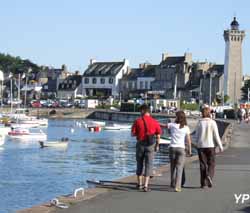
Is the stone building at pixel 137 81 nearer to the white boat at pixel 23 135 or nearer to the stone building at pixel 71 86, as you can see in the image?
the stone building at pixel 71 86

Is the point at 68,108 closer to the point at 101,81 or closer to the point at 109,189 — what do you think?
the point at 101,81

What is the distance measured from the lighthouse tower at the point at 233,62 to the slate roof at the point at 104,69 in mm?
41029

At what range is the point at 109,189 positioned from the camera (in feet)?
58.0

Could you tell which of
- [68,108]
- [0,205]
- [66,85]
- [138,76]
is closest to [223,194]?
[0,205]

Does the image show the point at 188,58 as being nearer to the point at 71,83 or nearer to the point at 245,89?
the point at 245,89

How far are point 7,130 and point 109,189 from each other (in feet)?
198

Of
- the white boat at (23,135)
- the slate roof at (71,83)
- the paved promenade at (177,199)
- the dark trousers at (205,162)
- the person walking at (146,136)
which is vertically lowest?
the white boat at (23,135)

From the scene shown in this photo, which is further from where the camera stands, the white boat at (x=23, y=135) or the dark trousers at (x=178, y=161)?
the white boat at (x=23, y=135)

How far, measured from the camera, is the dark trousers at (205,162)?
1777 centimetres

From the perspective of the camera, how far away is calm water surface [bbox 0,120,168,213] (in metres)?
26.7

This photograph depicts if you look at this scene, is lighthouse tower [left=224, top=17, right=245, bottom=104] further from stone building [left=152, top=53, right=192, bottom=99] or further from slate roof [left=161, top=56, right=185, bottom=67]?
slate roof [left=161, top=56, right=185, bottom=67]

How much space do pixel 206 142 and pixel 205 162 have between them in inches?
19.8

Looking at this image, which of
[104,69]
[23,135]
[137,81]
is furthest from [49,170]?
[104,69]

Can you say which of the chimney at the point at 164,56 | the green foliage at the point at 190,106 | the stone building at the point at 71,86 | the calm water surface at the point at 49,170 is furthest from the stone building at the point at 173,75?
the calm water surface at the point at 49,170
